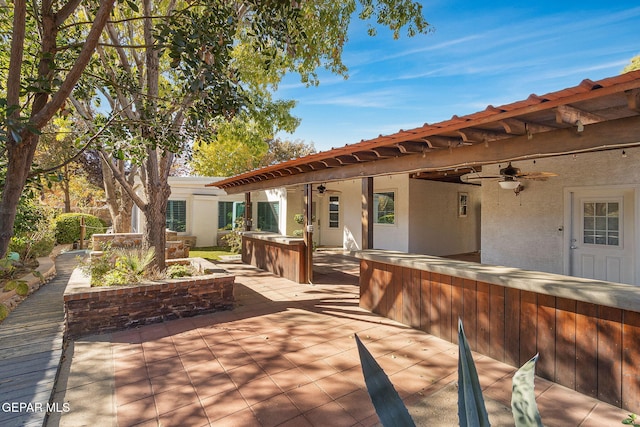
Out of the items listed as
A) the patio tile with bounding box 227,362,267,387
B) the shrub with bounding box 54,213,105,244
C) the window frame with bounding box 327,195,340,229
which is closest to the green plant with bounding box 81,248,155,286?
the patio tile with bounding box 227,362,267,387

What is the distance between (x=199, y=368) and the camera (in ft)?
11.5

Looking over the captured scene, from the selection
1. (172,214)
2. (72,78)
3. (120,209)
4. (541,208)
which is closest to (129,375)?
(72,78)

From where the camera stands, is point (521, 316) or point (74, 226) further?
point (74, 226)

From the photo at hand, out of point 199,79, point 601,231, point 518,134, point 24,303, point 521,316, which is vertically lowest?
point 24,303

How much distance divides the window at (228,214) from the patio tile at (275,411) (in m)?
12.8

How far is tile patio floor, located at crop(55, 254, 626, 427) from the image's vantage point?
8.87ft

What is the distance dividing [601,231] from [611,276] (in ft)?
2.64

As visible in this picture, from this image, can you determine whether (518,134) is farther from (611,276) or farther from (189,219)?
(189,219)

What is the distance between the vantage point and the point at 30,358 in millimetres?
3752

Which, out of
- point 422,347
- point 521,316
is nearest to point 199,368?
point 422,347

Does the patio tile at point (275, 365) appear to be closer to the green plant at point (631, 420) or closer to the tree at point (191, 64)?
the tree at point (191, 64)

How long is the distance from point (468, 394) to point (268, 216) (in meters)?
14.3

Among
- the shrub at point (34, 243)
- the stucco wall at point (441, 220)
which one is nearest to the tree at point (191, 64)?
the shrub at point (34, 243)

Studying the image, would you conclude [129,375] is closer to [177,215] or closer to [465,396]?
[465,396]
